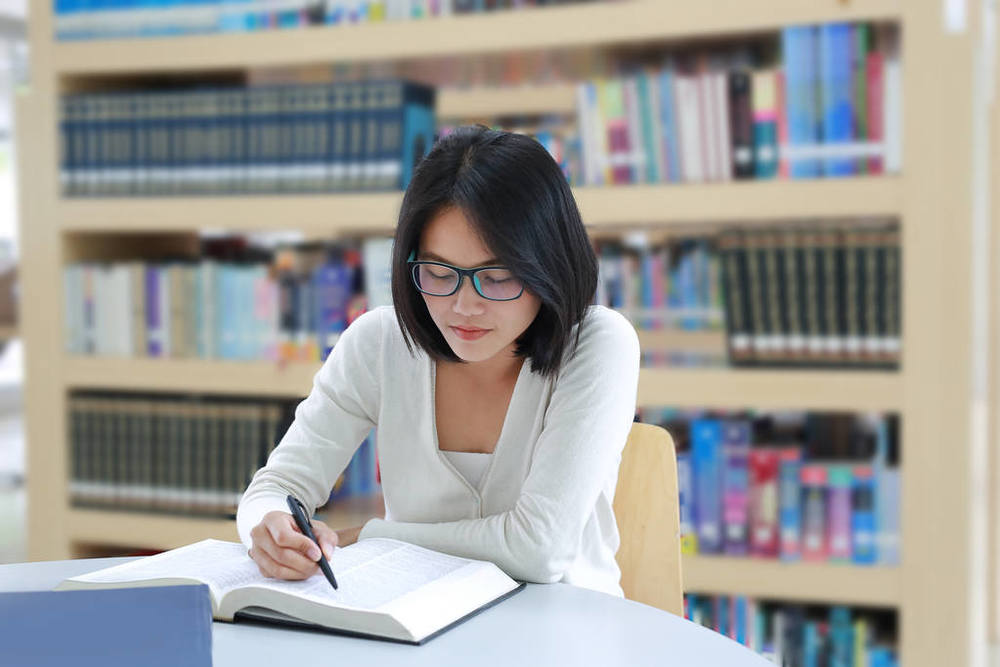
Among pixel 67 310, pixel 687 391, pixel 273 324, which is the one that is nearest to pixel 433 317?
pixel 687 391

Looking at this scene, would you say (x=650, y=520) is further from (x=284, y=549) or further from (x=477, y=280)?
(x=284, y=549)

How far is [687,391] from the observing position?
231 cm

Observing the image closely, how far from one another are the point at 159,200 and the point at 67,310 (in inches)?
16.9

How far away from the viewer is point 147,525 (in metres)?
2.76

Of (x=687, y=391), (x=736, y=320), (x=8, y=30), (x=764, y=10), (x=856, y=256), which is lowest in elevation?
(x=687, y=391)

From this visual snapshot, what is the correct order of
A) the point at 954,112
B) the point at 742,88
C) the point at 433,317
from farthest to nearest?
the point at 742,88 → the point at 954,112 → the point at 433,317

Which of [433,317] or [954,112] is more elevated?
[954,112]

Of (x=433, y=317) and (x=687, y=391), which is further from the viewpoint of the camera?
(x=687, y=391)

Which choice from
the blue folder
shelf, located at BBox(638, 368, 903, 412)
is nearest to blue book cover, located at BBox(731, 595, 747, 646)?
shelf, located at BBox(638, 368, 903, 412)

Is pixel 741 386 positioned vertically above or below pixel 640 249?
below

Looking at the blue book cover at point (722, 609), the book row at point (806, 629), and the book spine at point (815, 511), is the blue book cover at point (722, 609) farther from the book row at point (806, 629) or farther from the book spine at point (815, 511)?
the book spine at point (815, 511)

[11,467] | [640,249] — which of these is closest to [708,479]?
[640,249]

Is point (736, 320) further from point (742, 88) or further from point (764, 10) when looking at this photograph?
point (764, 10)

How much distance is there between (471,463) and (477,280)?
29 centimetres
